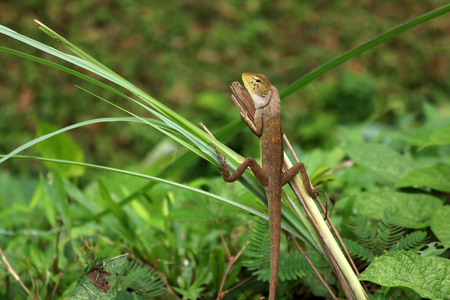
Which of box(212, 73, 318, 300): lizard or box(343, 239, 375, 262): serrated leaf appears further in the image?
box(343, 239, 375, 262): serrated leaf

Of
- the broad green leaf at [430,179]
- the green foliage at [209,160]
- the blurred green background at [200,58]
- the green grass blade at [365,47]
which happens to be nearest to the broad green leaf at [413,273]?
the green foliage at [209,160]

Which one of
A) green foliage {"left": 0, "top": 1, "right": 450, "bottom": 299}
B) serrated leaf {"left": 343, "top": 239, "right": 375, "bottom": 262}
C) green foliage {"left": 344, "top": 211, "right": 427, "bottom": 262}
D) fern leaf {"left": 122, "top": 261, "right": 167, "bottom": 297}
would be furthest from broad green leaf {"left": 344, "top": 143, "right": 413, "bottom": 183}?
fern leaf {"left": 122, "top": 261, "right": 167, "bottom": 297}

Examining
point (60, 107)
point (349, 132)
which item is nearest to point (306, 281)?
A: point (349, 132)

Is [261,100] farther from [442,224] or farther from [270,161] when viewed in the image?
[442,224]

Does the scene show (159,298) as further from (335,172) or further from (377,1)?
(377,1)

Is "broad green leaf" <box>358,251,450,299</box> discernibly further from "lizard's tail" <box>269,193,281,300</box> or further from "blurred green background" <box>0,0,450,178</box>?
"blurred green background" <box>0,0,450,178</box>

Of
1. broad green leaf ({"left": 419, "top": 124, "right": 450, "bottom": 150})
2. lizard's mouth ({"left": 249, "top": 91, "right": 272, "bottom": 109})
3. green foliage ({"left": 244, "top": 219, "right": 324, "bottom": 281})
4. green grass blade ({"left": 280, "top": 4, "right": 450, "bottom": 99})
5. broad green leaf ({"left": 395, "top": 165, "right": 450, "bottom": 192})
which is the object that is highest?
green grass blade ({"left": 280, "top": 4, "right": 450, "bottom": 99})
